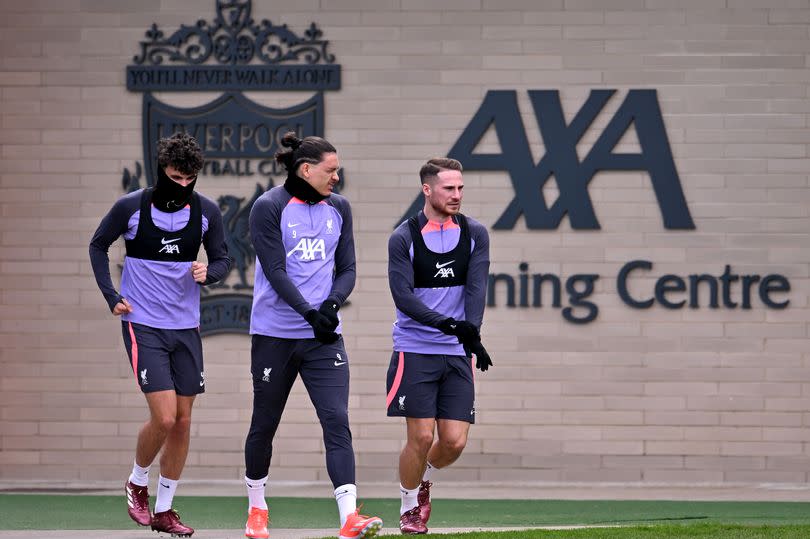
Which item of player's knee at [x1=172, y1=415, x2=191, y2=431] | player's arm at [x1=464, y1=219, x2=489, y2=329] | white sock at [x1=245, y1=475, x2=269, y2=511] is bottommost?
white sock at [x1=245, y1=475, x2=269, y2=511]

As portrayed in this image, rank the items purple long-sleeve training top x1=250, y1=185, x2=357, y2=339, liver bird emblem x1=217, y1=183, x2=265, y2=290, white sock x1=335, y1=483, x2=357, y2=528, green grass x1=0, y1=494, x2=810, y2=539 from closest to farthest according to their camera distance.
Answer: white sock x1=335, y1=483, x2=357, y2=528 → purple long-sleeve training top x1=250, y1=185, x2=357, y2=339 → green grass x1=0, y1=494, x2=810, y2=539 → liver bird emblem x1=217, y1=183, x2=265, y2=290

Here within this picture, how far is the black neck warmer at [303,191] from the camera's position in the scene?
291 inches

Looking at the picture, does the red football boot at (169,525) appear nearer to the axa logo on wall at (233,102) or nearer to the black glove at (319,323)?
the black glove at (319,323)

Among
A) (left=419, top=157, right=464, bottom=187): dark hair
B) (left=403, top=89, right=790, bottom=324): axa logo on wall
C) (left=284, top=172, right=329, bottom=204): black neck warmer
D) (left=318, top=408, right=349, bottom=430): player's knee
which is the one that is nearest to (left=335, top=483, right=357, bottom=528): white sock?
(left=318, top=408, right=349, bottom=430): player's knee

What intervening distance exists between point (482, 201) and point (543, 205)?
1.56ft

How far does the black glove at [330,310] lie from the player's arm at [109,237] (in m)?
1.25

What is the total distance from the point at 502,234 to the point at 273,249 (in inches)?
170

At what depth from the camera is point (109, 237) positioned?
25.9ft

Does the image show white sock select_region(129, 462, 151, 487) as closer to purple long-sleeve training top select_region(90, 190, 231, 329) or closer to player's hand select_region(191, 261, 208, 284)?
purple long-sleeve training top select_region(90, 190, 231, 329)

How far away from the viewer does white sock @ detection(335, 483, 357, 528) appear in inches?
275

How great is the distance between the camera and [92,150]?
1158 cm

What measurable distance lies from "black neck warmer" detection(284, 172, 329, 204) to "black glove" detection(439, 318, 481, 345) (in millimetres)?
908

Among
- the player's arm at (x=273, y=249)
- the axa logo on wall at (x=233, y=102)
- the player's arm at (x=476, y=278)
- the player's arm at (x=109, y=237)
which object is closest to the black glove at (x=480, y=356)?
the player's arm at (x=476, y=278)

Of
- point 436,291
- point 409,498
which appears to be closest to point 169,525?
point 409,498
